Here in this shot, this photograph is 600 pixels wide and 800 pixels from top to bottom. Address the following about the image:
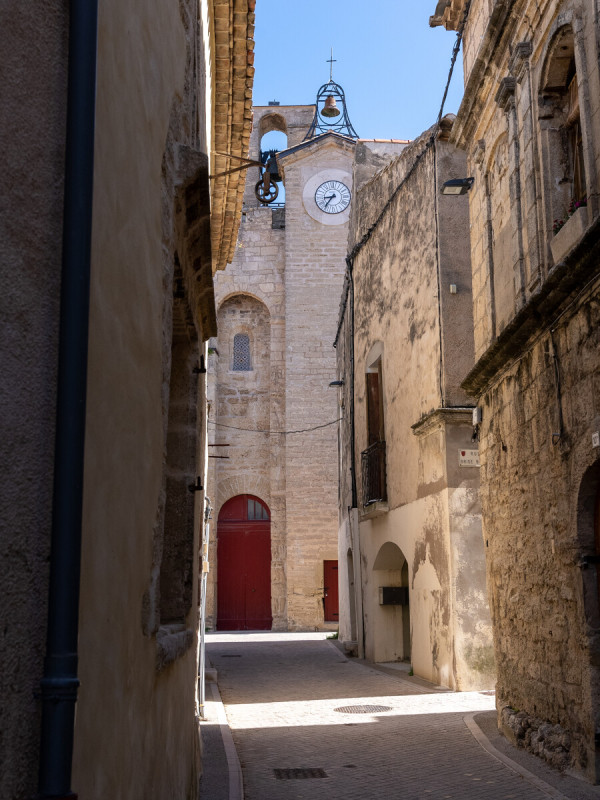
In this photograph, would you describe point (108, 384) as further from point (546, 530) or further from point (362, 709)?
point (362, 709)

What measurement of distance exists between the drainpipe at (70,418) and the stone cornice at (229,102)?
5667mm

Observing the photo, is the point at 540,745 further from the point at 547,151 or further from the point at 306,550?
the point at 306,550

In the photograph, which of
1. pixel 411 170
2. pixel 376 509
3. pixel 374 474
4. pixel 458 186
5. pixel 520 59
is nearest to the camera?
pixel 520 59

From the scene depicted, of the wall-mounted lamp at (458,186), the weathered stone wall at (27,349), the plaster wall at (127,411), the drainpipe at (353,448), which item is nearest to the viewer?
the weathered stone wall at (27,349)

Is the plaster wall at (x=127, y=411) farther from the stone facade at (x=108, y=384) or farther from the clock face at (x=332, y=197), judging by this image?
the clock face at (x=332, y=197)

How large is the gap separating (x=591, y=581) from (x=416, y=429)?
7028mm

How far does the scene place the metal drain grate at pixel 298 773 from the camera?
6.94 m

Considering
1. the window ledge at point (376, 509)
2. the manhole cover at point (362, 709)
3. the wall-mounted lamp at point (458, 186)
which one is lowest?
the manhole cover at point (362, 709)

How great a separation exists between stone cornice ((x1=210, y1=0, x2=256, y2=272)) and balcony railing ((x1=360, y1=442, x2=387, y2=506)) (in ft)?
17.2

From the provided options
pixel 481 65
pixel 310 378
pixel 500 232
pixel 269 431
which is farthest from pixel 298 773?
pixel 310 378

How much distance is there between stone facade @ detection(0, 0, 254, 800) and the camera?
77.4 inches

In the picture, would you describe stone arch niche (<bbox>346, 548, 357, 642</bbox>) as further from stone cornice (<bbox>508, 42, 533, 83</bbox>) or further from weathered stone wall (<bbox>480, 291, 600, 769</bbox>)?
stone cornice (<bbox>508, 42, 533, 83</bbox>)

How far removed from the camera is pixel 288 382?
26969mm

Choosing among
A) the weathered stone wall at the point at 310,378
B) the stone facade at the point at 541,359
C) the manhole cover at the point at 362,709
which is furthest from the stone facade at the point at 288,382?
the stone facade at the point at 541,359
